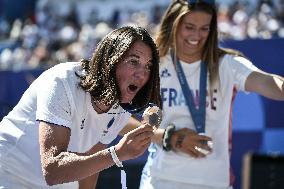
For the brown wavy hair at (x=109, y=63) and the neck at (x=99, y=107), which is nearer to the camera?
the brown wavy hair at (x=109, y=63)

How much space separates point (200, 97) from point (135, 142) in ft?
5.39

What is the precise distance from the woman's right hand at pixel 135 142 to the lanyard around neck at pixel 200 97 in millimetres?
1539

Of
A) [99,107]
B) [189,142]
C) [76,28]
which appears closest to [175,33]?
[189,142]

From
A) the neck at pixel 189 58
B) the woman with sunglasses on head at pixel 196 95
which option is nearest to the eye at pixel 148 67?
the woman with sunglasses on head at pixel 196 95

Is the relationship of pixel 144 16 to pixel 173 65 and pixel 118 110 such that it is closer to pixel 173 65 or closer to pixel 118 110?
pixel 173 65

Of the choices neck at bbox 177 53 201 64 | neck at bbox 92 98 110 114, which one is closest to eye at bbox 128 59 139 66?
neck at bbox 92 98 110 114

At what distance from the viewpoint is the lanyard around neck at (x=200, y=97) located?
3.90m

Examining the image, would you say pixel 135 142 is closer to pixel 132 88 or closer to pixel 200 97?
pixel 132 88

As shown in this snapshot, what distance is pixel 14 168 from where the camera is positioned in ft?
9.07

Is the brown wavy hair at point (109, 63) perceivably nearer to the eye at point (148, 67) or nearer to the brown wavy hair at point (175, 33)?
the eye at point (148, 67)

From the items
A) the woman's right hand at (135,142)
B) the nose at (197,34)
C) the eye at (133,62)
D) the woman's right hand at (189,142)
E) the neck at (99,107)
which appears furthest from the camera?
the nose at (197,34)

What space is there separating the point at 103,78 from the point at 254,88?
155cm

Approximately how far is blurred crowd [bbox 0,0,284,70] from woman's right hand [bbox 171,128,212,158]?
5206 mm

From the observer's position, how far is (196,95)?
3967 millimetres
